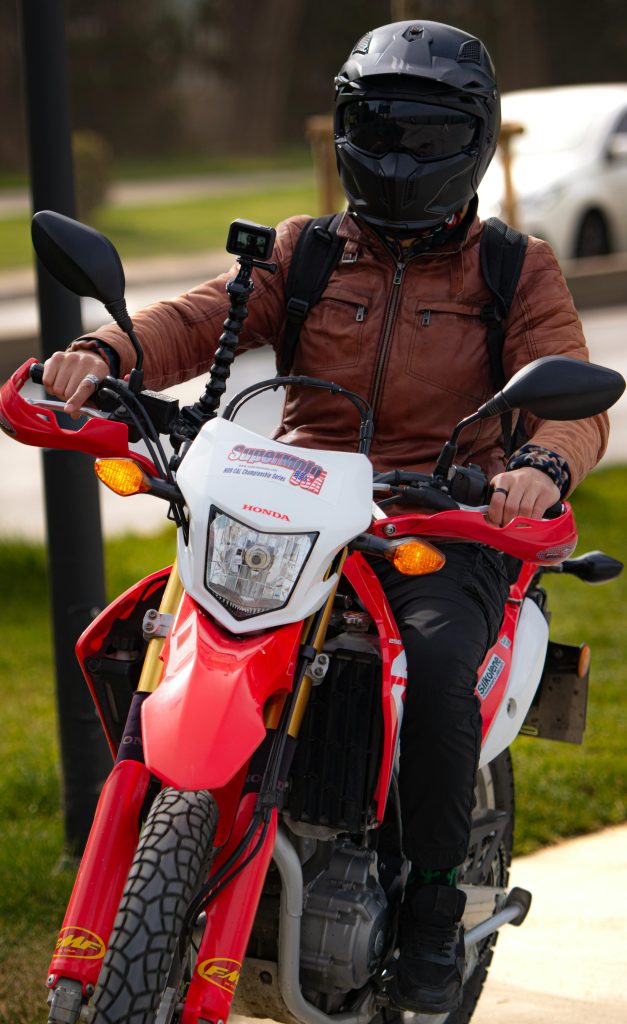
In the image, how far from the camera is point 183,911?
2.42 metres

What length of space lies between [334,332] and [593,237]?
13.3 meters

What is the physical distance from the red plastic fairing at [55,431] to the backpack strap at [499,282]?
38.6 inches

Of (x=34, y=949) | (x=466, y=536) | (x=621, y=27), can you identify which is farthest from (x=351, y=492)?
(x=621, y=27)

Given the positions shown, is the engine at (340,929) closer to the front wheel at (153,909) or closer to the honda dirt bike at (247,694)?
the honda dirt bike at (247,694)

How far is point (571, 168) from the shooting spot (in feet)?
48.7

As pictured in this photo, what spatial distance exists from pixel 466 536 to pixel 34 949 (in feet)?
6.83

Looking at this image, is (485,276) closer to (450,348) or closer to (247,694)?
(450,348)

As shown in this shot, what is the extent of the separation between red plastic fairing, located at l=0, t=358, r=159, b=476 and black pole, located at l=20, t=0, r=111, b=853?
1631 millimetres

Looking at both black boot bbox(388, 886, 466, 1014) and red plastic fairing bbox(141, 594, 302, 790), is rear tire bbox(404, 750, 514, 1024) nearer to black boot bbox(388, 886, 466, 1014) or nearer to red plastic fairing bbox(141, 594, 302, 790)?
black boot bbox(388, 886, 466, 1014)

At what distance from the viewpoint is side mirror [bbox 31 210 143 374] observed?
2.73m

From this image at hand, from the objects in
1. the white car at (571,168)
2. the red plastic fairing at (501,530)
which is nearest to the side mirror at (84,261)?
the red plastic fairing at (501,530)

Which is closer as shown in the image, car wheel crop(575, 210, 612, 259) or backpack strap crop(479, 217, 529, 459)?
backpack strap crop(479, 217, 529, 459)

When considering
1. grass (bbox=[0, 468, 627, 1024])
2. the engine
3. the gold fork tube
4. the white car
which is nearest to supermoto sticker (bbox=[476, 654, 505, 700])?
the engine

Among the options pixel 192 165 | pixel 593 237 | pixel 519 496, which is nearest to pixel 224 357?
pixel 519 496
